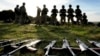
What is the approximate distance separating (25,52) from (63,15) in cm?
2259

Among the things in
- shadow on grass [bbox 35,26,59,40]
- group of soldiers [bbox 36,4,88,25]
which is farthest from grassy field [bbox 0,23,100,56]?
group of soldiers [bbox 36,4,88,25]

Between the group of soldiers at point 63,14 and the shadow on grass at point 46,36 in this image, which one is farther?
the group of soldiers at point 63,14

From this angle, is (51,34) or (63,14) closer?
(51,34)

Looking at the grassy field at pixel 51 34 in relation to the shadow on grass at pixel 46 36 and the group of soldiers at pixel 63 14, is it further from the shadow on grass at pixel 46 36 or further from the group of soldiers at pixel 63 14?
the group of soldiers at pixel 63 14

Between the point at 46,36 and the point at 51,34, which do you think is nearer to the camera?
the point at 46,36

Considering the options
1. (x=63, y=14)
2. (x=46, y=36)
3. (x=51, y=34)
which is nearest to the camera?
(x=46, y=36)

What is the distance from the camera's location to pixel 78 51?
9.65m

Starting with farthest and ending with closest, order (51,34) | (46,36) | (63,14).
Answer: (63,14)
(51,34)
(46,36)

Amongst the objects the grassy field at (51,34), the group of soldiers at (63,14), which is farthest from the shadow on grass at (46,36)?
the group of soldiers at (63,14)

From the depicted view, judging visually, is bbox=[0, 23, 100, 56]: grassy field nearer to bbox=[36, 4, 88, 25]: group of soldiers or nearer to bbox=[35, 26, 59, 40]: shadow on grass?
bbox=[35, 26, 59, 40]: shadow on grass

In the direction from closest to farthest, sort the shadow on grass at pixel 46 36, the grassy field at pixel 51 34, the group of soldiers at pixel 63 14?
the shadow on grass at pixel 46 36 < the grassy field at pixel 51 34 < the group of soldiers at pixel 63 14

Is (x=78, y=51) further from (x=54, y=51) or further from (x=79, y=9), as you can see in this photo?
(x=79, y=9)

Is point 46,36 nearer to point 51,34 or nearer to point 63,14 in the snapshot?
point 51,34

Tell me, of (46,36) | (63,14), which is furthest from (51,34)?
(63,14)
